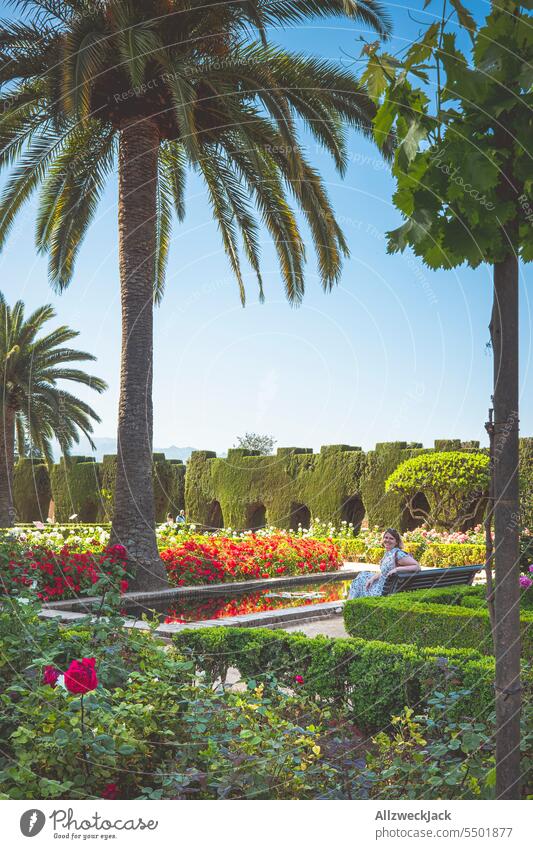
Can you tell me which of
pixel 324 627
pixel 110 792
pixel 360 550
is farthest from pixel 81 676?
pixel 360 550

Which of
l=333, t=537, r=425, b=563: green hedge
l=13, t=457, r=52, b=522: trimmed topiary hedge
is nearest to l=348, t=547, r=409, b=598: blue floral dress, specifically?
l=333, t=537, r=425, b=563: green hedge

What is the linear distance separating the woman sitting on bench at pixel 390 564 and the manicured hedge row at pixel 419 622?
0.41m

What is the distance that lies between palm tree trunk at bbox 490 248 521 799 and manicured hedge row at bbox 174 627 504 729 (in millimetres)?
1953

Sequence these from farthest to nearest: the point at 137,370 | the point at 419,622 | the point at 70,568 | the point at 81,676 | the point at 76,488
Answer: the point at 76,488, the point at 137,370, the point at 70,568, the point at 419,622, the point at 81,676

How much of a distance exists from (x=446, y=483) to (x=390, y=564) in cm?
958

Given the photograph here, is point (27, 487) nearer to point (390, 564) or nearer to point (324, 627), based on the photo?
point (324, 627)

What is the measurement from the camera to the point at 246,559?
37.5ft

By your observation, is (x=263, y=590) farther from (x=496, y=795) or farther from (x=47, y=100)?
(x=496, y=795)

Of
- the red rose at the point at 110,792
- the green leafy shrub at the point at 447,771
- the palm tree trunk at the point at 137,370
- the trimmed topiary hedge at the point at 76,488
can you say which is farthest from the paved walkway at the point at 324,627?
the trimmed topiary hedge at the point at 76,488

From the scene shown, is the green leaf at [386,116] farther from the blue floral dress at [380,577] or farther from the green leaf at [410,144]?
the blue floral dress at [380,577]

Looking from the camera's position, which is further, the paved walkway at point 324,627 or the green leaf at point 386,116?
the paved walkway at point 324,627

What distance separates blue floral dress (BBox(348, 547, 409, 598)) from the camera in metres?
7.35

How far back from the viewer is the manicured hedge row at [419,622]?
604 centimetres
